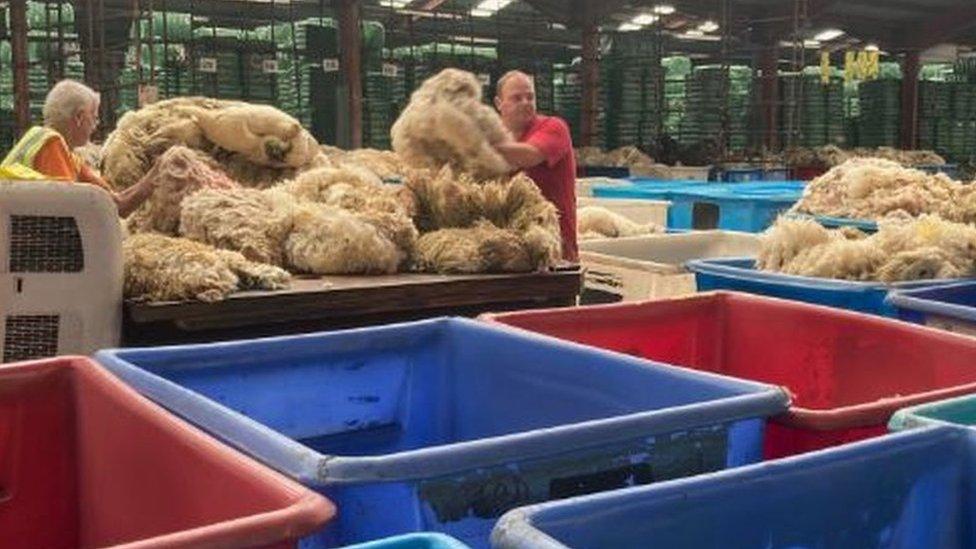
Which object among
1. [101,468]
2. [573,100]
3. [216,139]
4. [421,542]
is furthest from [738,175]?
[421,542]

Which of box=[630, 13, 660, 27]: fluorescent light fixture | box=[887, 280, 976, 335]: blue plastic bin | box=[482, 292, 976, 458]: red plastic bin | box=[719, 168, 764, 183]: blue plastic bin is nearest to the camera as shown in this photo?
box=[482, 292, 976, 458]: red plastic bin

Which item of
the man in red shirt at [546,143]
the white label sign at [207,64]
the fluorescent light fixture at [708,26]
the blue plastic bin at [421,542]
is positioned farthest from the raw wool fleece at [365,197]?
the fluorescent light fixture at [708,26]

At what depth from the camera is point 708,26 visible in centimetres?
1442

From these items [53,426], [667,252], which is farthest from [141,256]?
[667,252]

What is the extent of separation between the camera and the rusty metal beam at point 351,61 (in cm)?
919

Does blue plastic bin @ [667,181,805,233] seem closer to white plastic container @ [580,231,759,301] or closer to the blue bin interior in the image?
white plastic container @ [580,231,759,301]

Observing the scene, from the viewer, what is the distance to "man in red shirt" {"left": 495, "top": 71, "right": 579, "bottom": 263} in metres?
4.07

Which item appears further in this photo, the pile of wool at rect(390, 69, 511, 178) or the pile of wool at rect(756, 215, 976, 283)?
the pile of wool at rect(390, 69, 511, 178)

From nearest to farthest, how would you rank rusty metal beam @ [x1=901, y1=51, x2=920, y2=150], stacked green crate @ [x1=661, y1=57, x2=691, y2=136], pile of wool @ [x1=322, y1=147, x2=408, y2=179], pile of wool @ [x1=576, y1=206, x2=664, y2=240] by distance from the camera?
pile of wool @ [x1=576, y1=206, x2=664, y2=240] < pile of wool @ [x1=322, y1=147, x2=408, y2=179] < stacked green crate @ [x1=661, y1=57, x2=691, y2=136] < rusty metal beam @ [x1=901, y1=51, x2=920, y2=150]

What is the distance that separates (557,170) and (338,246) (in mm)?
1398

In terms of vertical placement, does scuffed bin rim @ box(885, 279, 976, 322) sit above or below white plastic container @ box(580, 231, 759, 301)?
above

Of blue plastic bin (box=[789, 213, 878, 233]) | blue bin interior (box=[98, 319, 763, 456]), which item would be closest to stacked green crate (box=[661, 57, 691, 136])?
blue plastic bin (box=[789, 213, 878, 233])

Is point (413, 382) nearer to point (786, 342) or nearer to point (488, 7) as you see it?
point (786, 342)

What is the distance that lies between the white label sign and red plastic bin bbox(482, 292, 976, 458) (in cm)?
681
